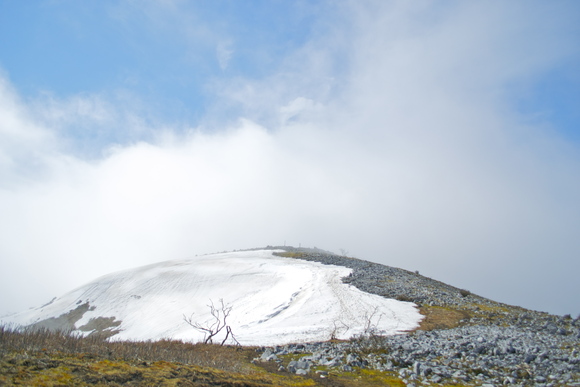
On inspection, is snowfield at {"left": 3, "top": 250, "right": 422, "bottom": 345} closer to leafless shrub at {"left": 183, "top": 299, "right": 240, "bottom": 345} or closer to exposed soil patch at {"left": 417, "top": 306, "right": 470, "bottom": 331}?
leafless shrub at {"left": 183, "top": 299, "right": 240, "bottom": 345}

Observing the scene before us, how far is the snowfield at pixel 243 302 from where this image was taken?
90.4ft

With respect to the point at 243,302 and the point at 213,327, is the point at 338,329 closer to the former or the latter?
the point at 213,327

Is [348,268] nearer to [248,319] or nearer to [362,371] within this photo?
[248,319]

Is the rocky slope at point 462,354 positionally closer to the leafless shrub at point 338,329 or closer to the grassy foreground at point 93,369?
the grassy foreground at point 93,369

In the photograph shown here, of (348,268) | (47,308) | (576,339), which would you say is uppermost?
(348,268)

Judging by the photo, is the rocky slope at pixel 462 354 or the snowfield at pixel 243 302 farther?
the snowfield at pixel 243 302

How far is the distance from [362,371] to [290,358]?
411cm

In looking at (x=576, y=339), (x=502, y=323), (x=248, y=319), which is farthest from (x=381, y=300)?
(x=576, y=339)

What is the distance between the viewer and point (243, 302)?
38.6 metres

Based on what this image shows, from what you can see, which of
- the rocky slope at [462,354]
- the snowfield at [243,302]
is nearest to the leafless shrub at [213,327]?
the snowfield at [243,302]

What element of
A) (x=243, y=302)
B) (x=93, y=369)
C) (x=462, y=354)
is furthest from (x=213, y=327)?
(x=93, y=369)

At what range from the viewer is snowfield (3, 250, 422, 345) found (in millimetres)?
27547

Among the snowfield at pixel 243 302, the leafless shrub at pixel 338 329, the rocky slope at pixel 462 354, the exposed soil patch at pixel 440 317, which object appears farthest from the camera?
the snowfield at pixel 243 302

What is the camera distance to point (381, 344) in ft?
59.9
